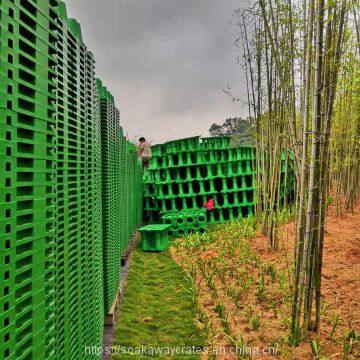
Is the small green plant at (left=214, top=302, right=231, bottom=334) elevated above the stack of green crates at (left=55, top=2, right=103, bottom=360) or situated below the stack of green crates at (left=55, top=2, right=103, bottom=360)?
below

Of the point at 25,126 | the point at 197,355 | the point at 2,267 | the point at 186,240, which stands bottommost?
the point at 197,355

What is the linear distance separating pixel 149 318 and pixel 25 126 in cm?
402

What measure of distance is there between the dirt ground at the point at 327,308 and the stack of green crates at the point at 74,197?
166 centimetres

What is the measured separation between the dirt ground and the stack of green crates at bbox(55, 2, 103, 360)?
5.43ft

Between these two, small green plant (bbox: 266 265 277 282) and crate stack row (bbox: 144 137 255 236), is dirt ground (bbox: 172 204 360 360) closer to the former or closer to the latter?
small green plant (bbox: 266 265 277 282)

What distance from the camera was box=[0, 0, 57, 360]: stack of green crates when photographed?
126 centimetres

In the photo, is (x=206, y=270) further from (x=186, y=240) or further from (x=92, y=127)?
(x=92, y=127)

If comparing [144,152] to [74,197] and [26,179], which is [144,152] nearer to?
[74,197]

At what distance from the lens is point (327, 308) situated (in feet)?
13.9

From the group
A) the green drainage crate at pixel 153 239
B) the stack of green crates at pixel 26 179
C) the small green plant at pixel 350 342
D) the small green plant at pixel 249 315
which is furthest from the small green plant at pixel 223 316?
the green drainage crate at pixel 153 239

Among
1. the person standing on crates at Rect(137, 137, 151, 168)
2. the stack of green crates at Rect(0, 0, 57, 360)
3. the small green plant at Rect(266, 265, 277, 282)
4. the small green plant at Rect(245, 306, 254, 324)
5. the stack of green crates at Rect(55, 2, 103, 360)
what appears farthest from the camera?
the person standing on crates at Rect(137, 137, 151, 168)

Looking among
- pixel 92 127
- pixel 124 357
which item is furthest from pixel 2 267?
pixel 124 357

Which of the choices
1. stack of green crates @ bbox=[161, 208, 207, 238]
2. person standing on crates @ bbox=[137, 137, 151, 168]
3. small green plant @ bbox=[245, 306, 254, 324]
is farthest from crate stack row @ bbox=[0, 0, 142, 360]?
person standing on crates @ bbox=[137, 137, 151, 168]

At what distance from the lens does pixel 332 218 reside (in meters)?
9.20
